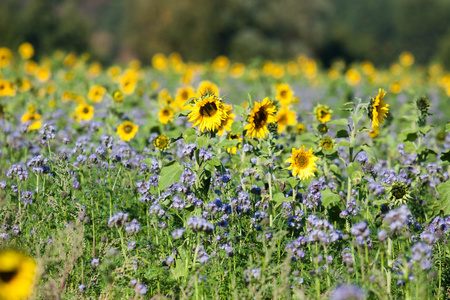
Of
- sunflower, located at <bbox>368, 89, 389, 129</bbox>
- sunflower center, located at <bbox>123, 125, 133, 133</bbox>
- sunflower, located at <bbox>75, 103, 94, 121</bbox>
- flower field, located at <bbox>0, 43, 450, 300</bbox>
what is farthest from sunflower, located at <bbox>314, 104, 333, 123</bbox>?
sunflower, located at <bbox>75, 103, 94, 121</bbox>

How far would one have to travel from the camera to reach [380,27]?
271ft

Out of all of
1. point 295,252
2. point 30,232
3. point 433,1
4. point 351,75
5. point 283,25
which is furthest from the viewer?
point 433,1

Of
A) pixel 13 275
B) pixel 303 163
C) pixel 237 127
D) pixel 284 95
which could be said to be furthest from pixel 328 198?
pixel 284 95

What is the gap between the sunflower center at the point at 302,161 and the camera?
11.6ft

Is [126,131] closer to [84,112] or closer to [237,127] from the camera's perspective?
[84,112]

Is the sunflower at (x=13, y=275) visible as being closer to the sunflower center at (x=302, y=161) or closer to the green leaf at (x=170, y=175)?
the green leaf at (x=170, y=175)

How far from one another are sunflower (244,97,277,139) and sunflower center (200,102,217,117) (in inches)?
13.3

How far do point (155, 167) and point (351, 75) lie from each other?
30.1 feet

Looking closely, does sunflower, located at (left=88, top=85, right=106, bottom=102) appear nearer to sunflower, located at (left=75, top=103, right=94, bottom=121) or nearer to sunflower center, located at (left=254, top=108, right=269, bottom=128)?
sunflower, located at (left=75, top=103, right=94, bottom=121)

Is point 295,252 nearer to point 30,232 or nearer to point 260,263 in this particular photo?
point 260,263

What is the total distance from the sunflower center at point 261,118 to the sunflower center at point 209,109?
1.26 ft

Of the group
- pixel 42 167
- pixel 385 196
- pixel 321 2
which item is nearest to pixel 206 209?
pixel 385 196

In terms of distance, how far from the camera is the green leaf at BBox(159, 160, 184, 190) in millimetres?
3207

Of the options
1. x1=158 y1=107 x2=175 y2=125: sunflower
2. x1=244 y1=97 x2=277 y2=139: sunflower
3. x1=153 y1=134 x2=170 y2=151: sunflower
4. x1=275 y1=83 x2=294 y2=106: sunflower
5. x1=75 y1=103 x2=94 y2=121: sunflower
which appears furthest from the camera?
x1=75 y1=103 x2=94 y2=121: sunflower
